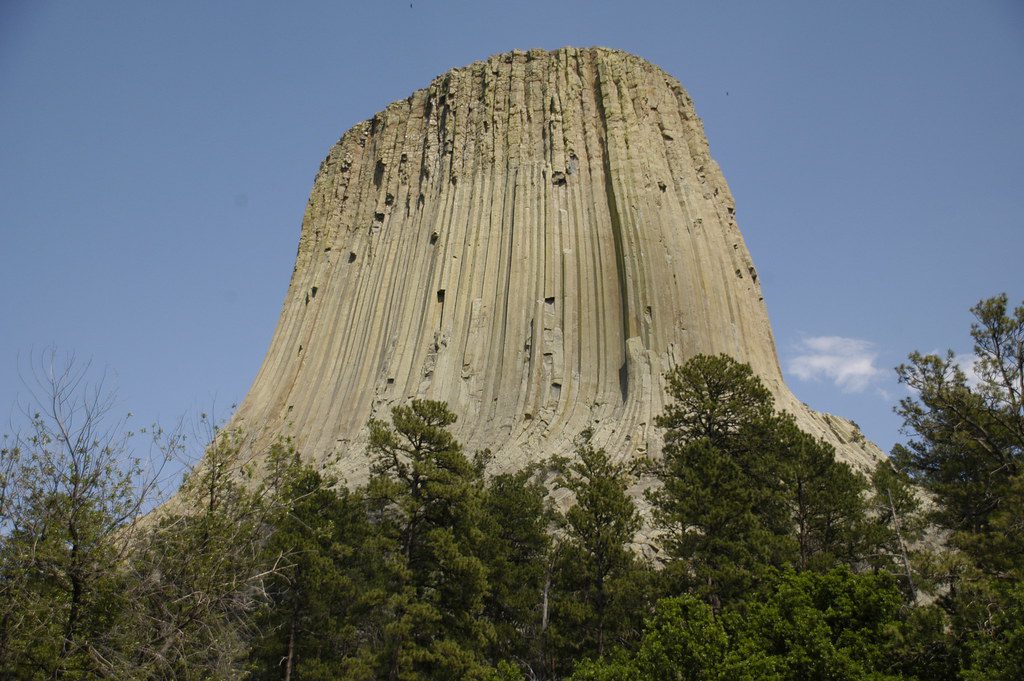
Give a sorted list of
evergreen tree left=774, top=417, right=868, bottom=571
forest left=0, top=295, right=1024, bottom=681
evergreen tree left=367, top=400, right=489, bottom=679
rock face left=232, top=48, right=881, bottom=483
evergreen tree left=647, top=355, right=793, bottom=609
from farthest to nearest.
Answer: rock face left=232, top=48, right=881, bottom=483, evergreen tree left=774, top=417, right=868, bottom=571, evergreen tree left=647, top=355, right=793, bottom=609, evergreen tree left=367, top=400, right=489, bottom=679, forest left=0, top=295, right=1024, bottom=681

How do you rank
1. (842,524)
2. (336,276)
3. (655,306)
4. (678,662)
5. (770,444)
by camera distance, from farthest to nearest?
1. (336,276)
2. (655,306)
3. (770,444)
4. (842,524)
5. (678,662)

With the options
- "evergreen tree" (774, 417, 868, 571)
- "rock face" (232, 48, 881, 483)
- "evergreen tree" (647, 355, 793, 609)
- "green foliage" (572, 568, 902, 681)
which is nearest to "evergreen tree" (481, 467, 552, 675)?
"evergreen tree" (647, 355, 793, 609)

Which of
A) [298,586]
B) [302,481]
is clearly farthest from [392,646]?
[302,481]

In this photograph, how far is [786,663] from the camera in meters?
14.1

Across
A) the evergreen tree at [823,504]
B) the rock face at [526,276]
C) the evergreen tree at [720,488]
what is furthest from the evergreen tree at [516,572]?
the rock face at [526,276]

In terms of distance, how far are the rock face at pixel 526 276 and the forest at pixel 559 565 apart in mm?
11207

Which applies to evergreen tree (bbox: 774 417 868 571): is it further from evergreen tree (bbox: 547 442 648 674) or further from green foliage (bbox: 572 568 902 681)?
green foliage (bbox: 572 568 902 681)

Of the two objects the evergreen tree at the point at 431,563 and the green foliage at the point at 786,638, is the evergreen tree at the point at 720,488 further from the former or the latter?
the evergreen tree at the point at 431,563

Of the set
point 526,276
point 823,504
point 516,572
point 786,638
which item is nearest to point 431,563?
point 516,572

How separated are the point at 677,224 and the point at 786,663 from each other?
3186cm

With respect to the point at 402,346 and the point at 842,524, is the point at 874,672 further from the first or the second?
the point at 402,346

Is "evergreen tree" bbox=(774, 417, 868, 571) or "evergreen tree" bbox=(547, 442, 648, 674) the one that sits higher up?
"evergreen tree" bbox=(774, 417, 868, 571)

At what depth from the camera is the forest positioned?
12266mm

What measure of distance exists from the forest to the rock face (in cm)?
1121
